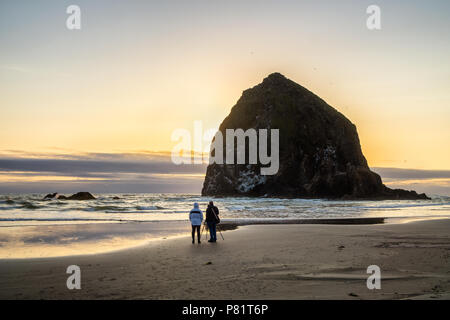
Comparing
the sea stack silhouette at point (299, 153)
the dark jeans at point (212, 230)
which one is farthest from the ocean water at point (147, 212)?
the sea stack silhouette at point (299, 153)

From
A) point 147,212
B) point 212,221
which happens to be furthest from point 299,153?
point 212,221

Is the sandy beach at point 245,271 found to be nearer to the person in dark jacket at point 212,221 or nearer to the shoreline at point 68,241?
the shoreline at point 68,241

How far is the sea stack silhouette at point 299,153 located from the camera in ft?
273

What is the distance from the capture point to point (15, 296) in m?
7.57

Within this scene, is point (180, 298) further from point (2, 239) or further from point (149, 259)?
point (2, 239)

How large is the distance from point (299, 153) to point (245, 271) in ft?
281

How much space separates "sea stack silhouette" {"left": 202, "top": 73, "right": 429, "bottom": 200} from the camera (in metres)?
83.1

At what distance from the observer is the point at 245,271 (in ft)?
31.9

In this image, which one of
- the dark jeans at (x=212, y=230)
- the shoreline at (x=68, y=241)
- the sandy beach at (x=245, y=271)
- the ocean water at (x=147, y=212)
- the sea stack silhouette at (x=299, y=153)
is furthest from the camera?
the sea stack silhouette at (x=299, y=153)

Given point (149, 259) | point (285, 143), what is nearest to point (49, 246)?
point (149, 259)

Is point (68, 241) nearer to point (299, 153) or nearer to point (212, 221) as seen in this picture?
point (212, 221)

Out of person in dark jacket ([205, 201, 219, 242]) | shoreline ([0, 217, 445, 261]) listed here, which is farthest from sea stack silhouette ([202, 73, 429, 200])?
person in dark jacket ([205, 201, 219, 242])

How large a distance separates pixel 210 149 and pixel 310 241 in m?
89.6

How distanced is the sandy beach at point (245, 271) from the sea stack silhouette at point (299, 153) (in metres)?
69.2
